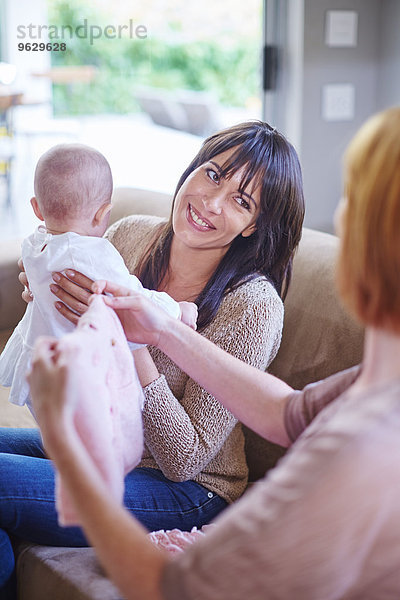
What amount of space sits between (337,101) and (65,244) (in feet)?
8.07

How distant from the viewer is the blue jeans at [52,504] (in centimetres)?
137

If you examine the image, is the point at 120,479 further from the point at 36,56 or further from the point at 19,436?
the point at 36,56

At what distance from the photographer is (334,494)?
2.21ft

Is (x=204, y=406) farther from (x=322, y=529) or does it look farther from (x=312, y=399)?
(x=322, y=529)

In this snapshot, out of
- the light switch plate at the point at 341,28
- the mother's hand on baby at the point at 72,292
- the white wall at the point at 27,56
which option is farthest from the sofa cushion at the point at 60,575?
the light switch plate at the point at 341,28

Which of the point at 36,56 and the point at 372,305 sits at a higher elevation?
the point at 36,56

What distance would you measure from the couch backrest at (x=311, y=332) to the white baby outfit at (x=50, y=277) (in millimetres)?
415

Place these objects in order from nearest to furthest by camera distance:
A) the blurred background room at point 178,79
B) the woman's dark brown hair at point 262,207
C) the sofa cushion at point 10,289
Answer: the woman's dark brown hair at point 262,207 < the sofa cushion at point 10,289 < the blurred background room at point 178,79

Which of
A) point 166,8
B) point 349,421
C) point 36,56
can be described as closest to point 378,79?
point 166,8

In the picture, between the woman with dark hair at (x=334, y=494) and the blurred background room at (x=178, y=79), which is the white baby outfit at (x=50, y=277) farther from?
the blurred background room at (x=178, y=79)

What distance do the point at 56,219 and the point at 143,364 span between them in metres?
0.32

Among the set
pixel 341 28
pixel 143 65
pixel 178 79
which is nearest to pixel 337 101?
pixel 341 28

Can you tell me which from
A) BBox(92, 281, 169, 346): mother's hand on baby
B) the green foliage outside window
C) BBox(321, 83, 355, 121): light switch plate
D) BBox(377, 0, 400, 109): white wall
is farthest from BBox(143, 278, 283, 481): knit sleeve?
BBox(377, 0, 400, 109): white wall

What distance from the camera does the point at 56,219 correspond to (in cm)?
133
